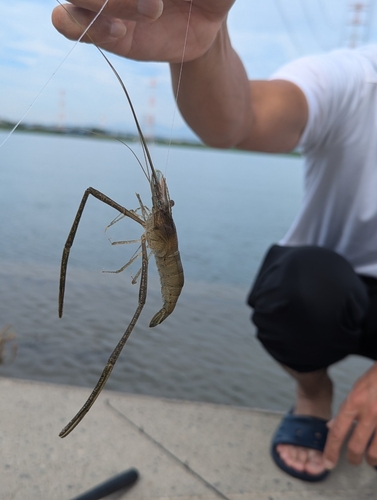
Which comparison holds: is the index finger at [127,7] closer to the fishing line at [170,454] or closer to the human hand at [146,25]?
the human hand at [146,25]

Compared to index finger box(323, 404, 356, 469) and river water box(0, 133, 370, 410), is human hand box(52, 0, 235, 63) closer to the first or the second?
river water box(0, 133, 370, 410)

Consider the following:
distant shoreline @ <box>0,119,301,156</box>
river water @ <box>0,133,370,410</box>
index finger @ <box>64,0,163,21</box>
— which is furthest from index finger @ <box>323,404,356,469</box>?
index finger @ <box>64,0,163,21</box>

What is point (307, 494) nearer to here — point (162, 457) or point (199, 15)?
point (162, 457)

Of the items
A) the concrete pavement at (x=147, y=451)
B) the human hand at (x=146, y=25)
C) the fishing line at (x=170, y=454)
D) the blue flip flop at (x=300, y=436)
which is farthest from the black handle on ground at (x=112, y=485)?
the human hand at (x=146, y=25)

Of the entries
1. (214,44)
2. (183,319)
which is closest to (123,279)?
(183,319)

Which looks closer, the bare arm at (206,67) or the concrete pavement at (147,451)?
the bare arm at (206,67)

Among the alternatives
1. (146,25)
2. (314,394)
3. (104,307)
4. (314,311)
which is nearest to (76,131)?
(146,25)
